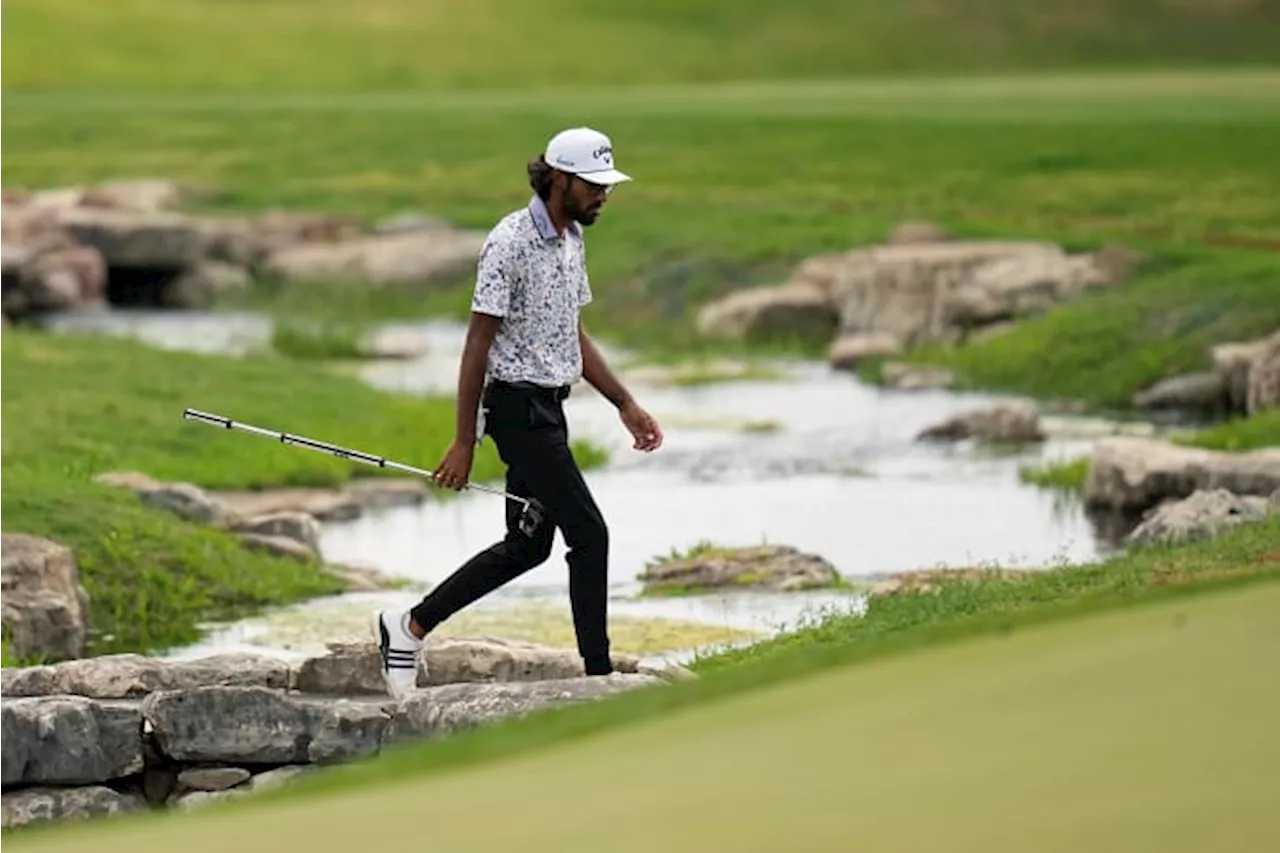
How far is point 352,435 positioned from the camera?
85.1ft

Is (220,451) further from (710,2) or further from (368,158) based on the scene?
(710,2)

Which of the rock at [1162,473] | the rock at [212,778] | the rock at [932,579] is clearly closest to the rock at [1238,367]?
the rock at [1162,473]

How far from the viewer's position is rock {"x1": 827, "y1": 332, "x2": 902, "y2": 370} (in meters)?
32.7

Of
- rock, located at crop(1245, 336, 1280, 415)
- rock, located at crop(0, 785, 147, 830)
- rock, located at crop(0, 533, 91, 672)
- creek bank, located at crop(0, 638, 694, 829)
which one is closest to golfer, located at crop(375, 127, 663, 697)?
creek bank, located at crop(0, 638, 694, 829)

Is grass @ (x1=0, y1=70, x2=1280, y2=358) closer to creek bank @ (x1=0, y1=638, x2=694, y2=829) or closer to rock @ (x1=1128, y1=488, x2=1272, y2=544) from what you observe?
rock @ (x1=1128, y1=488, x2=1272, y2=544)

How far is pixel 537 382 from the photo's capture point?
12578 mm

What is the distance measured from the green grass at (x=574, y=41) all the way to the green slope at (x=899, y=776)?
60.9 m

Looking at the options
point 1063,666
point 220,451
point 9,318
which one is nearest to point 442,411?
point 220,451

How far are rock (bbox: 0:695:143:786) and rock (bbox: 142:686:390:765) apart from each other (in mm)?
130

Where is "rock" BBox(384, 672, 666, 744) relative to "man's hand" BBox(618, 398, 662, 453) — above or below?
below

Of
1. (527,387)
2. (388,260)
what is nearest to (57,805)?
(527,387)

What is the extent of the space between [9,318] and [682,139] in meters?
15.8

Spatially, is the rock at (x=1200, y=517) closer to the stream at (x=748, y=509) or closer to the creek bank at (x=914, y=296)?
the stream at (x=748, y=509)

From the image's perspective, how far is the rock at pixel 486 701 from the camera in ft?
36.5
